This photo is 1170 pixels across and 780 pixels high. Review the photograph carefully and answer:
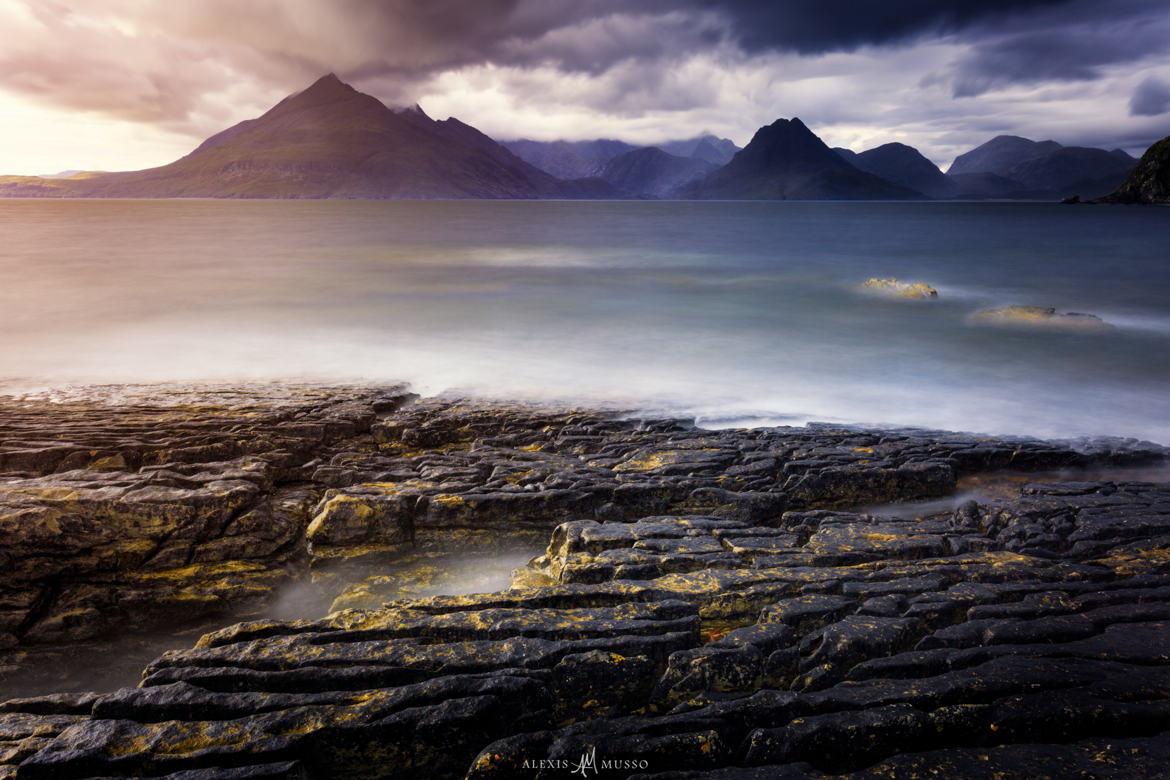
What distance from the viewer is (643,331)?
18.7m

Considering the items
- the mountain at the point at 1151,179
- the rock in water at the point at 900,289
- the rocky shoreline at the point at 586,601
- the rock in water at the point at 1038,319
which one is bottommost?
the rocky shoreline at the point at 586,601

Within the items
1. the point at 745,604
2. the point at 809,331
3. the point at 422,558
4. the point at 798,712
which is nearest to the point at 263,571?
the point at 422,558

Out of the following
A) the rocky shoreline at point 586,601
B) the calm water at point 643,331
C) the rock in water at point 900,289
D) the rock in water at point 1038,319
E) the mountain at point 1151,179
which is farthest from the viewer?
the mountain at point 1151,179

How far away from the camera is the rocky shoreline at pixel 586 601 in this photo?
3510mm

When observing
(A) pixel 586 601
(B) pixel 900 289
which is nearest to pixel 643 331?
(B) pixel 900 289

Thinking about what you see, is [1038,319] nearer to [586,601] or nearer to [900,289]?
[900,289]

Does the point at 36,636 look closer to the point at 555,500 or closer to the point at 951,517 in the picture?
the point at 555,500

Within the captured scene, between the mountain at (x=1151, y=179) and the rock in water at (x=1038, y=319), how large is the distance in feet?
475

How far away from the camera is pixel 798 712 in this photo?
366 centimetres

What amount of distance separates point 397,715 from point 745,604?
2.54 meters

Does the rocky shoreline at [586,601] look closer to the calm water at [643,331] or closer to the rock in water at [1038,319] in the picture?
the calm water at [643,331]

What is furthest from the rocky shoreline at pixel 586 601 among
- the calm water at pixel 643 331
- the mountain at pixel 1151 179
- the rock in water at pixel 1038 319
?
the mountain at pixel 1151 179

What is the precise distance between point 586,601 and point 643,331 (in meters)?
14.6

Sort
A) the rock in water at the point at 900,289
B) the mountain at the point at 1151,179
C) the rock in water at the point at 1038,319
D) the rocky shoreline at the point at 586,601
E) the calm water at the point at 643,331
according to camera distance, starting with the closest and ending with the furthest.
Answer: the rocky shoreline at the point at 586,601, the calm water at the point at 643,331, the rock in water at the point at 1038,319, the rock in water at the point at 900,289, the mountain at the point at 1151,179
